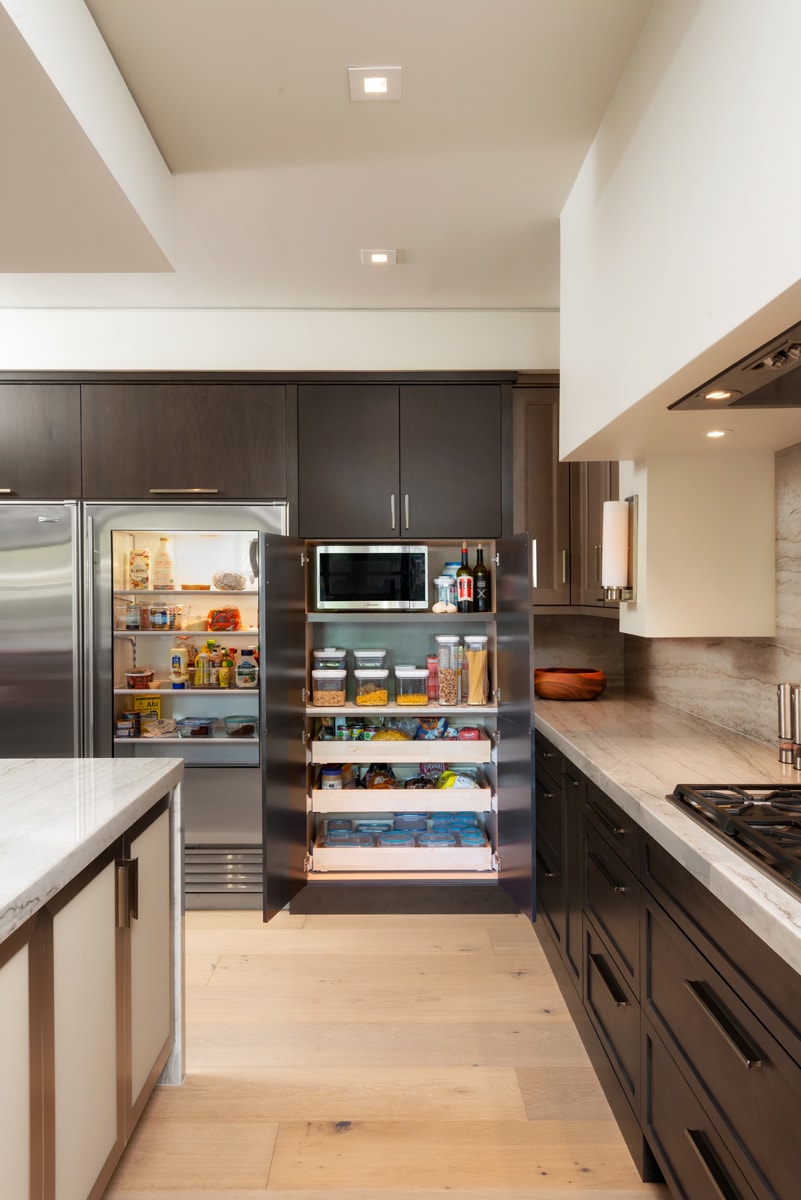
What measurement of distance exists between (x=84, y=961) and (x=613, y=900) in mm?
1232

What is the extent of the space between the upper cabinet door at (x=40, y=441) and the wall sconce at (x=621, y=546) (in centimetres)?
227

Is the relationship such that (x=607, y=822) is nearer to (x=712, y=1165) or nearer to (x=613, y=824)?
(x=613, y=824)

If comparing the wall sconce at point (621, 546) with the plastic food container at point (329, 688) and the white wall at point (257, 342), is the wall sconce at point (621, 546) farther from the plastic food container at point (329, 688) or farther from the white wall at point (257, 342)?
the plastic food container at point (329, 688)

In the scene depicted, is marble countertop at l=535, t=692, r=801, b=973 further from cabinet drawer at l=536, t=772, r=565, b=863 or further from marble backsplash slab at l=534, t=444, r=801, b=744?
cabinet drawer at l=536, t=772, r=565, b=863

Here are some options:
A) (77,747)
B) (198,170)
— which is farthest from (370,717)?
(198,170)

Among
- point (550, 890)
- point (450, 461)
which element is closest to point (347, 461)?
point (450, 461)

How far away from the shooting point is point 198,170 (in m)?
2.36

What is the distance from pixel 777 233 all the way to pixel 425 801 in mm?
2824

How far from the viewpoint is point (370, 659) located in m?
3.73

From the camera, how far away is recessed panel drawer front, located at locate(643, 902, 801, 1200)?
3.64 ft

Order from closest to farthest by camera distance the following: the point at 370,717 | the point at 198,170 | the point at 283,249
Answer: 1. the point at 198,170
2. the point at 283,249
3. the point at 370,717

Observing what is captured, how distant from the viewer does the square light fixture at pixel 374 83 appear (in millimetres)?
1918

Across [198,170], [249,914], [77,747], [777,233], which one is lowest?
[249,914]

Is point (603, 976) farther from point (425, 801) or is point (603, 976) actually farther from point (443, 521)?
point (443, 521)
